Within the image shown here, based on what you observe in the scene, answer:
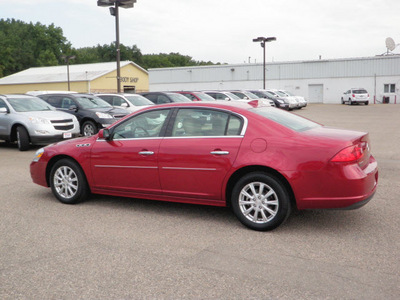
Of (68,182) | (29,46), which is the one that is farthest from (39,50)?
(68,182)

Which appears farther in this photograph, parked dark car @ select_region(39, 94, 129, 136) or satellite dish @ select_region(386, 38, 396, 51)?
satellite dish @ select_region(386, 38, 396, 51)

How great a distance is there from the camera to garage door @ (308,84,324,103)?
54.6 metres

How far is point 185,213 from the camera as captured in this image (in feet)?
19.3

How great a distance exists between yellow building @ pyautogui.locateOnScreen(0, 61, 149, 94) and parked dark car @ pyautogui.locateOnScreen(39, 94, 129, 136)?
1511 inches

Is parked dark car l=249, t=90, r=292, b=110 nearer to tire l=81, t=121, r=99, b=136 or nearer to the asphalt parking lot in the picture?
tire l=81, t=121, r=99, b=136

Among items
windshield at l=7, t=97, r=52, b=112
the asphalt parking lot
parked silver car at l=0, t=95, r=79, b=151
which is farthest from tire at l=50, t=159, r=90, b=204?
windshield at l=7, t=97, r=52, b=112

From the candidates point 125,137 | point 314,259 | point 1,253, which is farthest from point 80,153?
point 314,259

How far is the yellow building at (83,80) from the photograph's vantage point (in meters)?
54.8

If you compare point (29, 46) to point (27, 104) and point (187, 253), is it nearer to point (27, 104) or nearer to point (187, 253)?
point (27, 104)

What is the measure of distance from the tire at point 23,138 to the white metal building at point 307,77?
46351 millimetres

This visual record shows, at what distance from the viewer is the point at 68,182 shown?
643 centimetres

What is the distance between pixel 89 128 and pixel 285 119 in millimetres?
10577

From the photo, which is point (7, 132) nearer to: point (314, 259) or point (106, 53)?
point (314, 259)

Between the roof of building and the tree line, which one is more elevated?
the tree line
